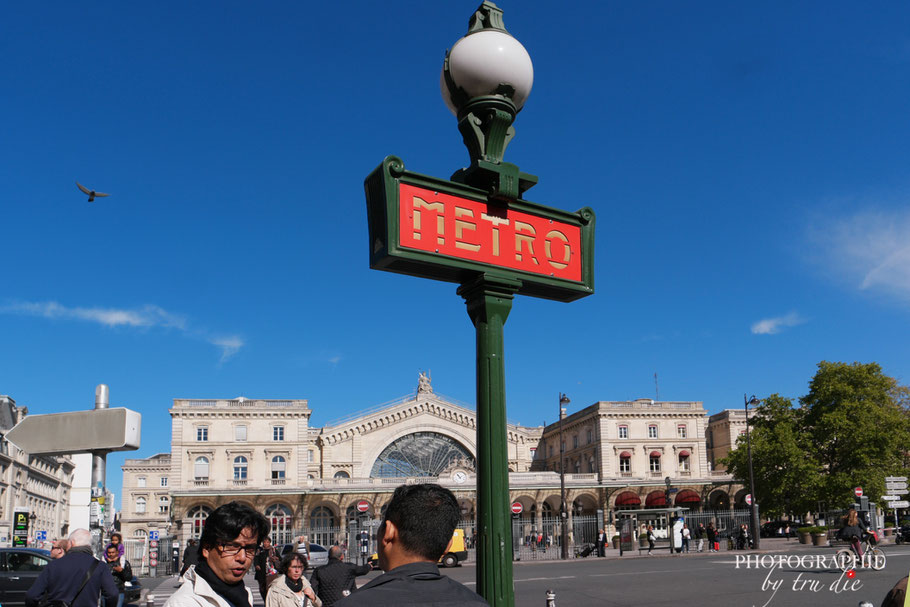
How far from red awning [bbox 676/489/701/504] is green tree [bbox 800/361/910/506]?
17103 millimetres

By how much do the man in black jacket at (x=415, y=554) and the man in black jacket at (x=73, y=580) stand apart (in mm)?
5494

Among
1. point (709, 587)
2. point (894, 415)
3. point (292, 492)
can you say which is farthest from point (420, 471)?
point (709, 587)

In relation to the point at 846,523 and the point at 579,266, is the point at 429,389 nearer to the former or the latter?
the point at 846,523

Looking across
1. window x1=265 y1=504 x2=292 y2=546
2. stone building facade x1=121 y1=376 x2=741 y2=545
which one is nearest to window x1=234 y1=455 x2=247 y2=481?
stone building facade x1=121 y1=376 x2=741 y2=545

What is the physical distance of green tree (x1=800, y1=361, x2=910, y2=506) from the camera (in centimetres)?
4062

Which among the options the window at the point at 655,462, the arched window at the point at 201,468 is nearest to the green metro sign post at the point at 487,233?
the arched window at the point at 201,468

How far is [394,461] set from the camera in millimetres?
65438

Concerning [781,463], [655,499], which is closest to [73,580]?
[781,463]

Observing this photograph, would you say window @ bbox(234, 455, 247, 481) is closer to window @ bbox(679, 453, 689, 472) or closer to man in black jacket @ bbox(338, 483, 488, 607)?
window @ bbox(679, 453, 689, 472)

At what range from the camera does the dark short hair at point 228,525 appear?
3.43 metres

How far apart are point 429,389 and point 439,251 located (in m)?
65.5

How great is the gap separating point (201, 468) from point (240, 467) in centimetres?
283

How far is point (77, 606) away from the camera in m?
6.70

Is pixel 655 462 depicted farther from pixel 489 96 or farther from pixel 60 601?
pixel 489 96
